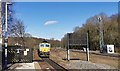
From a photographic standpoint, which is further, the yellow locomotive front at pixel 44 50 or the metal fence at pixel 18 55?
the yellow locomotive front at pixel 44 50

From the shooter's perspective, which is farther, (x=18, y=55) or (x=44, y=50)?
(x=44, y=50)

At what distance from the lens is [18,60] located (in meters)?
33.5

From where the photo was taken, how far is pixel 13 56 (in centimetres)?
3284

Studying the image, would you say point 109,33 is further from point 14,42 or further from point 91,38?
point 14,42

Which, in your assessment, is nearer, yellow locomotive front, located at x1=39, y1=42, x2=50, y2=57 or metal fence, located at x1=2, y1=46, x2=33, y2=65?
metal fence, located at x1=2, y1=46, x2=33, y2=65

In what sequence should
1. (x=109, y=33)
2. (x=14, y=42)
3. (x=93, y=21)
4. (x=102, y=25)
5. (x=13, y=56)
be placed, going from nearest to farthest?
1. (x=13, y=56)
2. (x=14, y=42)
3. (x=109, y=33)
4. (x=102, y=25)
5. (x=93, y=21)

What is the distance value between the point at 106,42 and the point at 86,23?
69.1ft

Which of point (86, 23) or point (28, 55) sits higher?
point (86, 23)

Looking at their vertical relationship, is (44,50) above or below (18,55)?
above

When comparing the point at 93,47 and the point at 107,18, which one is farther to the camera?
the point at 93,47

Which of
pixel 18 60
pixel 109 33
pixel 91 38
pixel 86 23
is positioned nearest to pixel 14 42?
pixel 18 60

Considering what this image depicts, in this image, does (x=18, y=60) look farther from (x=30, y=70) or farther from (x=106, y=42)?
(x=106, y=42)

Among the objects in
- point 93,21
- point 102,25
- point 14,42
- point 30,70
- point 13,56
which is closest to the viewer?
point 30,70

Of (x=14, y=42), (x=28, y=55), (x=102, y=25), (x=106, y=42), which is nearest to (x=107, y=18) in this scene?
(x=102, y=25)
